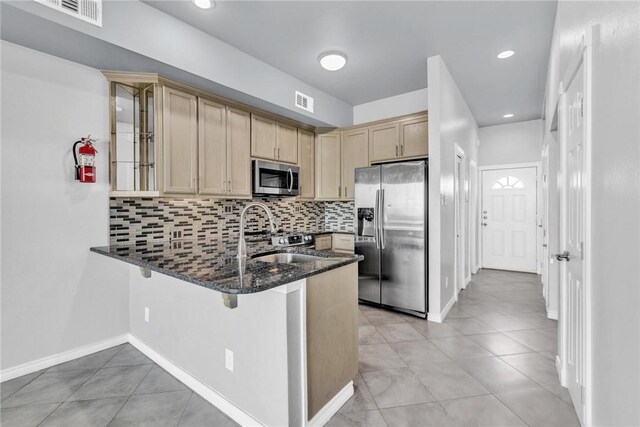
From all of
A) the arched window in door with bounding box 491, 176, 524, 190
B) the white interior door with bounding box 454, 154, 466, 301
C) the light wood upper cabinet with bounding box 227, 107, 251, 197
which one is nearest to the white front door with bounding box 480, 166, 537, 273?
the arched window in door with bounding box 491, 176, 524, 190

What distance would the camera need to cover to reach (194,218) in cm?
329

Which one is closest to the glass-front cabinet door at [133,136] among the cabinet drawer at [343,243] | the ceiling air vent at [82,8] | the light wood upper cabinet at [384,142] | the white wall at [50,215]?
the white wall at [50,215]

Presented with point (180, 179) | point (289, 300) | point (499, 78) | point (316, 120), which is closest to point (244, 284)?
point (289, 300)

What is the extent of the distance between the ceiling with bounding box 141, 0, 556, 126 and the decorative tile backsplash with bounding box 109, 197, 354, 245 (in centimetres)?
168

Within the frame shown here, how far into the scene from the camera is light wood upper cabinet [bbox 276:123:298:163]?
3.93 m

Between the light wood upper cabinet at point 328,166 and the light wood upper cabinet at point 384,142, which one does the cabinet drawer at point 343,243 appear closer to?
the light wood upper cabinet at point 328,166

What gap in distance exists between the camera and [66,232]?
2.43 meters

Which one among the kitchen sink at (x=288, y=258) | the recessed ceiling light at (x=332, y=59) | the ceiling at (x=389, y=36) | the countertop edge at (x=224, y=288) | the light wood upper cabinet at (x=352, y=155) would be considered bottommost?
the kitchen sink at (x=288, y=258)

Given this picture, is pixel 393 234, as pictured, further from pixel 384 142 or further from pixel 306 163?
pixel 306 163

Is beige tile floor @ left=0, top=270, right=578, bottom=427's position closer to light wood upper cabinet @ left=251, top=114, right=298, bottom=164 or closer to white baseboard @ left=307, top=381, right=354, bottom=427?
white baseboard @ left=307, top=381, right=354, bottom=427

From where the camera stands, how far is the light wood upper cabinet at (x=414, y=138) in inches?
147

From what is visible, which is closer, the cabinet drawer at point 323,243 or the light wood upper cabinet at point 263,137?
the light wood upper cabinet at point 263,137
